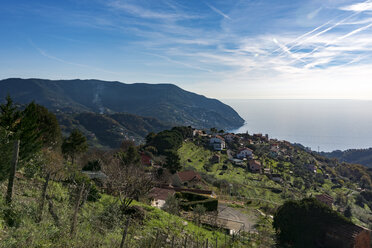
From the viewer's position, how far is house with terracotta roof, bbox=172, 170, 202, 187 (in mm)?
33562

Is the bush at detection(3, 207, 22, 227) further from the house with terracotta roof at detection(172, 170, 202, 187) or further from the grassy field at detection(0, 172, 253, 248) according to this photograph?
the house with terracotta roof at detection(172, 170, 202, 187)

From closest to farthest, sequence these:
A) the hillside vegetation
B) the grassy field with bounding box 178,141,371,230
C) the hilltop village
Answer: the hilltop village, the grassy field with bounding box 178,141,371,230, the hillside vegetation

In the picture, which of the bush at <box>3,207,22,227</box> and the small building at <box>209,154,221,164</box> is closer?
the bush at <box>3,207,22,227</box>

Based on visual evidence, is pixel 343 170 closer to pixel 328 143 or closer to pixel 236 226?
pixel 236 226

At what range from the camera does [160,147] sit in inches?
2048

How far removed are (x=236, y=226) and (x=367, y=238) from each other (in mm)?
9721

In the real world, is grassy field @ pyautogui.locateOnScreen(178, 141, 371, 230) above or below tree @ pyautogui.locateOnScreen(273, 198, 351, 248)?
below

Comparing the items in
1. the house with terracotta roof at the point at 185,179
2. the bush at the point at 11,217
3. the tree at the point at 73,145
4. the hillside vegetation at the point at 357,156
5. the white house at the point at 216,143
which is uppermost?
the bush at the point at 11,217

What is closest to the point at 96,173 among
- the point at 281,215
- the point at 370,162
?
the point at 281,215

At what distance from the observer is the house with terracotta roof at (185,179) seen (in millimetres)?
33562

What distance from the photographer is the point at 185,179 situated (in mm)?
34844

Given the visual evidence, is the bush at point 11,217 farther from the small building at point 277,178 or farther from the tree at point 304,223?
the small building at point 277,178

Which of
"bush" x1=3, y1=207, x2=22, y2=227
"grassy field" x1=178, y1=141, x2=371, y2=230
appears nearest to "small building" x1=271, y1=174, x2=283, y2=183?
"grassy field" x1=178, y1=141, x2=371, y2=230

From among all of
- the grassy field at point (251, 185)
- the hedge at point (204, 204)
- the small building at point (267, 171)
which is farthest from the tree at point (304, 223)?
the small building at point (267, 171)
